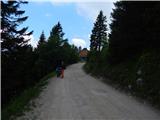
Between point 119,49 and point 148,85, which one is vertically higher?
point 119,49

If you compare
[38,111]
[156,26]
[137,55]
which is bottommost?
[38,111]

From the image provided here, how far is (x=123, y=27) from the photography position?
2794cm

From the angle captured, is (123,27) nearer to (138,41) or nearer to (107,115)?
(138,41)

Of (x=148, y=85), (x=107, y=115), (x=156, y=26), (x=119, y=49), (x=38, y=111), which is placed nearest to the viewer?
(x=107, y=115)

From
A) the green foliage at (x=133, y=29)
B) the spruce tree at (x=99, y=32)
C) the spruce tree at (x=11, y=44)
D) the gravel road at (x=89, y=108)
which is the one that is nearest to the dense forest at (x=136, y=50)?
the green foliage at (x=133, y=29)

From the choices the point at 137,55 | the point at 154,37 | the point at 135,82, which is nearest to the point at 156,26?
the point at 154,37

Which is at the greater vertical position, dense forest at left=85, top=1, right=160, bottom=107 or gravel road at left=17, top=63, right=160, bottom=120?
dense forest at left=85, top=1, right=160, bottom=107

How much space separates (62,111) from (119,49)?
15.7 meters

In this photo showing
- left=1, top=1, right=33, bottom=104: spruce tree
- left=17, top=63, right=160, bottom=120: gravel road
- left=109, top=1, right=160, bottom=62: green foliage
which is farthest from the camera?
left=1, top=1, right=33, bottom=104: spruce tree

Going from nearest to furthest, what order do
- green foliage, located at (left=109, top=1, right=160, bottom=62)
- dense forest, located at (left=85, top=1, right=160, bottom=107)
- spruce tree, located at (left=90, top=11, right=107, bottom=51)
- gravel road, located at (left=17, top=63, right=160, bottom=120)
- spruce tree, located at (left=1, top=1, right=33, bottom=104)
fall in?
gravel road, located at (left=17, top=63, right=160, bottom=120), dense forest, located at (left=85, top=1, right=160, bottom=107), green foliage, located at (left=109, top=1, right=160, bottom=62), spruce tree, located at (left=1, top=1, right=33, bottom=104), spruce tree, located at (left=90, top=11, right=107, bottom=51)

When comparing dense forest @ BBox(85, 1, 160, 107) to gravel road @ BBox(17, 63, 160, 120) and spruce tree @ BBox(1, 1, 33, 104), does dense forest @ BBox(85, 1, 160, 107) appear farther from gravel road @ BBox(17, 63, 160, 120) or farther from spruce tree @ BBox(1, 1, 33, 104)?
spruce tree @ BBox(1, 1, 33, 104)

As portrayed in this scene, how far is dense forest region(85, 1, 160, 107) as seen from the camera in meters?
20.7

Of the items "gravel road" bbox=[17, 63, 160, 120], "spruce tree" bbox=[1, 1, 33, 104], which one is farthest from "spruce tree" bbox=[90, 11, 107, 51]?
"gravel road" bbox=[17, 63, 160, 120]

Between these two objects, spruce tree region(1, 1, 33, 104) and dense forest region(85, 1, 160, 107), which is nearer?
dense forest region(85, 1, 160, 107)
